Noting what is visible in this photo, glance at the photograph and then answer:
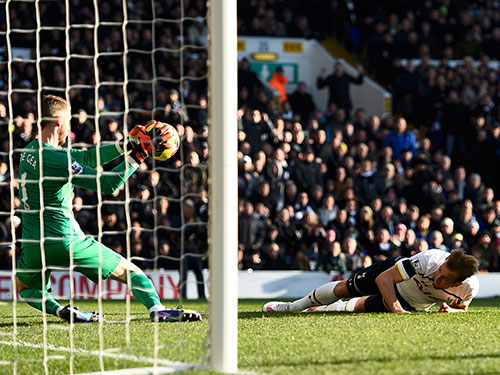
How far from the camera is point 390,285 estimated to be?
8312 millimetres

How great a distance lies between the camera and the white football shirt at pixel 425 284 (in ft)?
26.8

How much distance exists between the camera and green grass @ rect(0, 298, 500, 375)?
17.5 feet

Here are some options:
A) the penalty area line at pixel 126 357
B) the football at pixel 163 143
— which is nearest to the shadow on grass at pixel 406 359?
the penalty area line at pixel 126 357

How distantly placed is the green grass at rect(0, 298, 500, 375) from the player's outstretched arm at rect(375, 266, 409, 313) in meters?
0.24

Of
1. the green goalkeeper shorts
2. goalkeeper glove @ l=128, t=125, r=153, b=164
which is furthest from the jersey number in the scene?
goalkeeper glove @ l=128, t=125, r=153, b=164

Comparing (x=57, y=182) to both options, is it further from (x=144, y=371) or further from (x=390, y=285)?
(x=390, y=285)

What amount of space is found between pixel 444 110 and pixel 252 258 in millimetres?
6016

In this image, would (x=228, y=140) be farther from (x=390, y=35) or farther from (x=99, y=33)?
(x=390, y=35)

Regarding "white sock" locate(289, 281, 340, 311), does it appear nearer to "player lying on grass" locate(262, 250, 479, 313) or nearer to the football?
"player lying on grass" locate(262, 250, 479, 313)

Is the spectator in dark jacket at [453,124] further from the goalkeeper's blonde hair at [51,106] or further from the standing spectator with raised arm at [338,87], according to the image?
the goalkeeper's blonde hair at [51,106]

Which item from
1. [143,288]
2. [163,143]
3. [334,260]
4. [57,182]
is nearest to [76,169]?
[57,182]

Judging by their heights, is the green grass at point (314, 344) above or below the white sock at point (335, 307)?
above

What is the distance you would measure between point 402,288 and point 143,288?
99.2 inches

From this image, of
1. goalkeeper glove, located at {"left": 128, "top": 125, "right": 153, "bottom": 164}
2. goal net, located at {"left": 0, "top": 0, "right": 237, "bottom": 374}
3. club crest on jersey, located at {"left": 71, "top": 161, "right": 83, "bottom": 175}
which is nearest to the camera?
goal net, located at {"left": 0, "top": 0, "right": 237, "bottom": 374}
